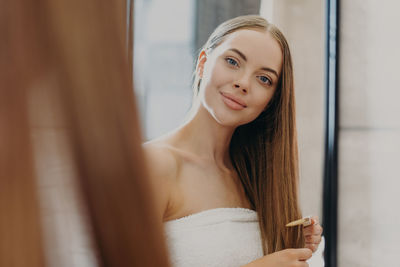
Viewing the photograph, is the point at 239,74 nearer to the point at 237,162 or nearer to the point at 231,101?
the point at 231,101

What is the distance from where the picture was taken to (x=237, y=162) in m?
0.71

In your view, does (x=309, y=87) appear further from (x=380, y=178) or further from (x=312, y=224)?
(x=312, y=224)

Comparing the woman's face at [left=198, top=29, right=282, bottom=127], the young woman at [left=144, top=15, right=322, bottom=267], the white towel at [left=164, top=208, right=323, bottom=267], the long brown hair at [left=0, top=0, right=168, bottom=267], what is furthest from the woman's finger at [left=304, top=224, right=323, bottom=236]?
the long brown hair at [left=0, top=0, right=168, bottom=267]

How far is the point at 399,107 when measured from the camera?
107 centimetres

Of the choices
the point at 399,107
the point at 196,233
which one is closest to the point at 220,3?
the point at 399,107

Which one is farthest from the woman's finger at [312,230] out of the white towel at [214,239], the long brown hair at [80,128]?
the long brown hair at [80,128]

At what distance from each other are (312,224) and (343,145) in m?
0.52

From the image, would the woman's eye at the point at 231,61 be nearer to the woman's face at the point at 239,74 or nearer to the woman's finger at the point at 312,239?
the woman's face at the point at 239,74

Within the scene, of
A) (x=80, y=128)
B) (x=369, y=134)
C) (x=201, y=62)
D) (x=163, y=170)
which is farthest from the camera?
(x=369, y=134)

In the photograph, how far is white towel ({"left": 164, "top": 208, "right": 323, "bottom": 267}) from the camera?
21.5 inches

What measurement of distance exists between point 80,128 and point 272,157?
1.94 feet

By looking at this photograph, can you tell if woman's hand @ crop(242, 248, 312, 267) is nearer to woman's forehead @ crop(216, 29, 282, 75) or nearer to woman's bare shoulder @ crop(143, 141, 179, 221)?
woman's bare shoulder @ crop(143, 141, 179, 221)

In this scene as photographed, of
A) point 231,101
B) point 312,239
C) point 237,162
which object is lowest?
point 312,239

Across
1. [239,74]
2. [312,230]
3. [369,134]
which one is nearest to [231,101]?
[239,74]
